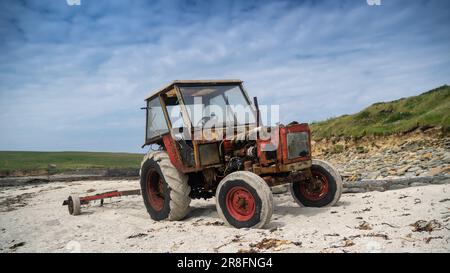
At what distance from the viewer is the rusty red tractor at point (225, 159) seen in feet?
18.4

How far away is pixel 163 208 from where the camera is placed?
676 cm

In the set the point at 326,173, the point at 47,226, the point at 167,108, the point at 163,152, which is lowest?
the point at 47,226

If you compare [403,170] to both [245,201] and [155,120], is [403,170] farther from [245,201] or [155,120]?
[155,120]

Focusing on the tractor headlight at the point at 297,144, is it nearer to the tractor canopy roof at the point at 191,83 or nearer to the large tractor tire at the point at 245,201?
the large tractor tire at the point at 245,201

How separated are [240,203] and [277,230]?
26.8 inches

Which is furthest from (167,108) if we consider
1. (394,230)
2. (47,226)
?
(394,230)

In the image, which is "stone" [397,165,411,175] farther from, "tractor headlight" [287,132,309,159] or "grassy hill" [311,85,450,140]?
"tractor headlight" [287,132,309,159]

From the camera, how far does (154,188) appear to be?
24.6 ft

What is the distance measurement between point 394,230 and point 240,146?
276 cm

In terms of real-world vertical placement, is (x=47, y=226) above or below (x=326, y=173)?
below

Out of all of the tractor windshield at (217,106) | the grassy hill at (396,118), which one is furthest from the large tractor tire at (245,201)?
the grassy hill at (396,118)

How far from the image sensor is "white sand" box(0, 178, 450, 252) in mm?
4332

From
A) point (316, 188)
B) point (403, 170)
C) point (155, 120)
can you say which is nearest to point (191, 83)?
point (155, 120)
